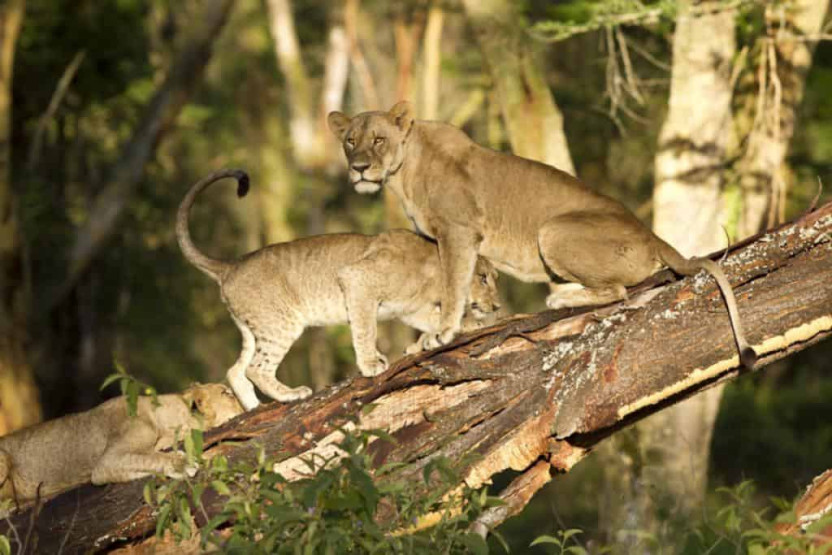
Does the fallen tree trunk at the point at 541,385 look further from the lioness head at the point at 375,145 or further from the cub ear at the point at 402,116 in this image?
the cub ear at the point at 402,116

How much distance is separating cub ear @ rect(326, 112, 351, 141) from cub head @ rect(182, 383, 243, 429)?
186 centimetres

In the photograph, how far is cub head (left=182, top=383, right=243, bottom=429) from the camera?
675 cm

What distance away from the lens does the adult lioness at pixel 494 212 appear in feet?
21.5

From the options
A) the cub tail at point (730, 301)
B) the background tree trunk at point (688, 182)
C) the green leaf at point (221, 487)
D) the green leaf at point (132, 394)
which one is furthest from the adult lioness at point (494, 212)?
the background tree trunk at point (688, 182)

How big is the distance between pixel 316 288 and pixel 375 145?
0.94 m

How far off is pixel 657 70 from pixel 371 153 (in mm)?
8043

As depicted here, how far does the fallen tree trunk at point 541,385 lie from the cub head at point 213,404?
65 centimetres

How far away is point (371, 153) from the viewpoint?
7.40 metres

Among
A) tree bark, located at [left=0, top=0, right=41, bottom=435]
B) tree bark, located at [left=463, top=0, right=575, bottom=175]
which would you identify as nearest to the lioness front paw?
tree bark, located at [left=463, top=0, right=575, bottom=175]

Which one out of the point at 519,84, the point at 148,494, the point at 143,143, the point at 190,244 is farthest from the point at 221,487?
the point at 143,143

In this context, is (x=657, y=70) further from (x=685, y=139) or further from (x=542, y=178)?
(x=542, y=178)

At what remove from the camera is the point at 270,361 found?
24.1 ft

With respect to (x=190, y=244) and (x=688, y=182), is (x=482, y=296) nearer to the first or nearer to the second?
(x=190, y=244)

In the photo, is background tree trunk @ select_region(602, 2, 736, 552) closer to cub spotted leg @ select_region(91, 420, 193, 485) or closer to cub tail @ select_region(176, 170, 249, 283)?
cub tail @ select_region(176, 170, 249, 283)
